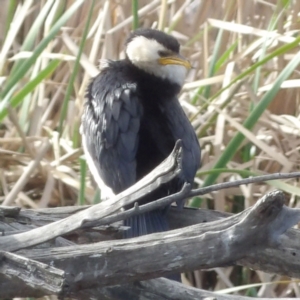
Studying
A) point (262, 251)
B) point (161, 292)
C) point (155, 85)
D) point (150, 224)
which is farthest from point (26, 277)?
point (155, 85)

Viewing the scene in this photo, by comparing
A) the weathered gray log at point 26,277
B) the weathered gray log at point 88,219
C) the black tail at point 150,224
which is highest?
the weathered gray log at point 88,219

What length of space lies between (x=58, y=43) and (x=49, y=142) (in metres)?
0.41

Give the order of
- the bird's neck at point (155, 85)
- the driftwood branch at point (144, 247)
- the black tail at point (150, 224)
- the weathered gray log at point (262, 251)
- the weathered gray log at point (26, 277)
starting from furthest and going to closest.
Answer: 1. the bird's neck at point (155, 85)
2. the black tail at point (150, 224)
3. the weathered gray log at point (262, 251)
4. the driftwood branch at point (144, 247)
5. the weathered gray log at point (26, 277)

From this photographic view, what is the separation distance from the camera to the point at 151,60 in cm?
191

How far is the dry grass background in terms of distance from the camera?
1.92 m

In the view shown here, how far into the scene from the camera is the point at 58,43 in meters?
2.34

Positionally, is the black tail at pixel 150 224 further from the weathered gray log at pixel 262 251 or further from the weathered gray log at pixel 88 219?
the weathered gray log at pixel 88 219

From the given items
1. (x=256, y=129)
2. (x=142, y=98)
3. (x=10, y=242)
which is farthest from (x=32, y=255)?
(x=256, y=129)

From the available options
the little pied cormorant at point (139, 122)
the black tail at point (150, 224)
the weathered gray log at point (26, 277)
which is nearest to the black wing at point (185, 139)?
the little pied cormorant at point (139, 122)

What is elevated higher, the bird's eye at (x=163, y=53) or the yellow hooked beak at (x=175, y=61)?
the bird's eye at (x=163, y=53)

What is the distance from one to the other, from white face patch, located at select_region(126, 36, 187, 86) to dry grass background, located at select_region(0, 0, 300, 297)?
11cm

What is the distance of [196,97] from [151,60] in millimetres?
227

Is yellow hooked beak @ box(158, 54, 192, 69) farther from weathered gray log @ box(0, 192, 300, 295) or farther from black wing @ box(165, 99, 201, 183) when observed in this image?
weathered gray log @ box(0, 192, 300, 295)

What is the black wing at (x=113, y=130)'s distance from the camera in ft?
5.47
